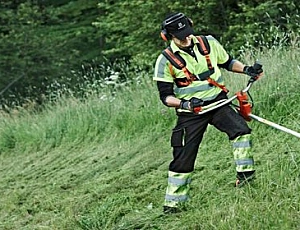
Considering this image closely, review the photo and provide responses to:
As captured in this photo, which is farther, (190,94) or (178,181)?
(178,181)

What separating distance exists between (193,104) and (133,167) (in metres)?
3.01

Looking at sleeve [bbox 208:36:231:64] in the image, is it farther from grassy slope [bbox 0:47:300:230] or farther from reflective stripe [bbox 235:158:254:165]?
grassy slope [bbox 0:47:300:230]

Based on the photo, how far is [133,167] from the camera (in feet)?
27.5

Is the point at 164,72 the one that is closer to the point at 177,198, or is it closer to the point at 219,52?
the point at 219,52

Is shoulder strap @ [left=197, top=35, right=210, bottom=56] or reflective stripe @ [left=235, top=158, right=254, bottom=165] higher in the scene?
shoulder strap @ [left=197, top=35, right=210, bottom=56]

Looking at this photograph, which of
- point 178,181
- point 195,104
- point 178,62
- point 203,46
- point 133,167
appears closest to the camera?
point 195,104

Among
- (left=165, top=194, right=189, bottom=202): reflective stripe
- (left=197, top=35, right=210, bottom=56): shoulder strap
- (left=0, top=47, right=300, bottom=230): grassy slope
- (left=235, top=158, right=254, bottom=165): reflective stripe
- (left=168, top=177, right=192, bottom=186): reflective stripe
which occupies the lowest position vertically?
(left=0, top=47, right=300, bottom=230): grassy slope

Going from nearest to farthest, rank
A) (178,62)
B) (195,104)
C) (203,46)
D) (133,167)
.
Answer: (195,104) → (178,62) → (203,46) → (133,167)

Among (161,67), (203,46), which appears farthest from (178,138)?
(203,46)

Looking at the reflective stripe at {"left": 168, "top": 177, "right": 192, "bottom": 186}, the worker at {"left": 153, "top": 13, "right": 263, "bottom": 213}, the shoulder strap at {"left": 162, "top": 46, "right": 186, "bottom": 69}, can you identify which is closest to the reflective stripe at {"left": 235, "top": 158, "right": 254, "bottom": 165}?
the worker at {"left": 153, "top": 13, "right": 263, "bottom": 213}

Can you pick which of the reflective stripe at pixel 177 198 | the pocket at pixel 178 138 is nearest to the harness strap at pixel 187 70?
the pocket at pixel 178 138

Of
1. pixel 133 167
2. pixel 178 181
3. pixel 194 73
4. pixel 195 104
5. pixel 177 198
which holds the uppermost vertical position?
pixel 194 73

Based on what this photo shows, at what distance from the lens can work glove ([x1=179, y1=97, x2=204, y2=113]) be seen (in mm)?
5535

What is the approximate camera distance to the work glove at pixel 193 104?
554 cm
